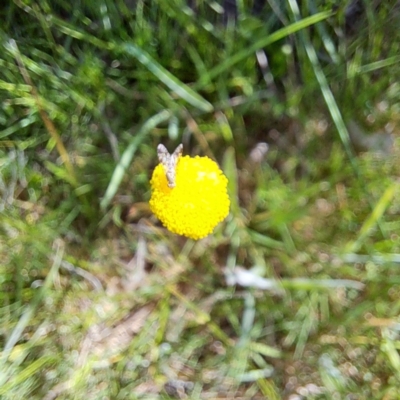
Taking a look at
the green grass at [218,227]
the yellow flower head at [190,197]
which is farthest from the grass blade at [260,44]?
the yellow flower head at [190,197]

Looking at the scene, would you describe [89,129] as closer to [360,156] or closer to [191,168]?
[191,168]

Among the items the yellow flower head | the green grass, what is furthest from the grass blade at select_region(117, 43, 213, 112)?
the yellow flower head

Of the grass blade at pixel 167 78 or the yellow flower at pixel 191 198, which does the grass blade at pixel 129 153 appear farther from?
the yellow flower at pixel 191 198

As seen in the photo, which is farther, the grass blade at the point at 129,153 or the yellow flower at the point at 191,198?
the grass blade at the point at 129,153

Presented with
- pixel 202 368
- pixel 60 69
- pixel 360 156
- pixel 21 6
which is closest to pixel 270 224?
pixel 360 156

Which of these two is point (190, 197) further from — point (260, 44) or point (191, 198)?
point (260, 44)

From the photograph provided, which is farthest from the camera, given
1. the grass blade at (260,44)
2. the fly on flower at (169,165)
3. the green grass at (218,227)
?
the green grass at (218,227)

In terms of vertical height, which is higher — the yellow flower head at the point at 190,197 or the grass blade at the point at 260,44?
the grass blade at the point at 260,44
